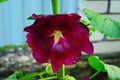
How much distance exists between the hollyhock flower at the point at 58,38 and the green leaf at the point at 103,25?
0.05ft

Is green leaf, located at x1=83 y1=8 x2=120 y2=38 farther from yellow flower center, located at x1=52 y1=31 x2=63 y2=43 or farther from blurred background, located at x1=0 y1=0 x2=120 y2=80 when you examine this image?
blurred background, located at x1=0 y1=0 x2=120 y2=80

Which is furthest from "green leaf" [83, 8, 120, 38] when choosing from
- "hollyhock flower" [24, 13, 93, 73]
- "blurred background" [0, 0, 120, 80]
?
"blurred background" [0, 0, 120, 80]

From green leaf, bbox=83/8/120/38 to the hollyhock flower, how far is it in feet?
0.05

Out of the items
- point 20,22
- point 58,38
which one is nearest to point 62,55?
point 58,38

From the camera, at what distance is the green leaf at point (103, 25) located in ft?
1.33

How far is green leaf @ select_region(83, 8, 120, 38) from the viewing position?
406 millimetres

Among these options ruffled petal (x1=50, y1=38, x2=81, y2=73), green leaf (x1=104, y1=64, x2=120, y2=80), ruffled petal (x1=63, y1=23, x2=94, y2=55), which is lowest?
green leaf (x1=104, y1=64, x2=120, y2=80)

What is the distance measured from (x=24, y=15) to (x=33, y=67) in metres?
0.25

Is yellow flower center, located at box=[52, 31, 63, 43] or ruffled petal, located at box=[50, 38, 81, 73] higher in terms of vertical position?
yellow flower center, located at box=[52, 31, 63, 43]

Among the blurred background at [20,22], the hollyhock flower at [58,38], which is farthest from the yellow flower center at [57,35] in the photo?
the blurred background at [20,22]

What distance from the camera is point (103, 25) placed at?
16.2 inches

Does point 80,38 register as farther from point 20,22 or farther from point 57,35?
point 20,22

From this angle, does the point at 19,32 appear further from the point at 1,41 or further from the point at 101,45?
the point at 101,45

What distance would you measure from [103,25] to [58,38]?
7 centimetres
